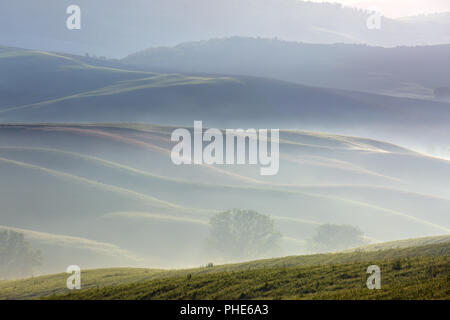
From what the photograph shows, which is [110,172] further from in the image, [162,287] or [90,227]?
[162,287]

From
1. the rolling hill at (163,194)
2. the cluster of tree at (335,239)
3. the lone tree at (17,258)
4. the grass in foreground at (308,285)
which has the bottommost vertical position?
the grass in foreground at (308,285)

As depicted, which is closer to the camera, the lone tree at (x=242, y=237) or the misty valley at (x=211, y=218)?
the misty valley at (x=211, y=218)

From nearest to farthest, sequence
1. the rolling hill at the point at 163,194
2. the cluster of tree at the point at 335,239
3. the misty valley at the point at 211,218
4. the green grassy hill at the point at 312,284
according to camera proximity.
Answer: the green grassy hill at the point at 312,284 → the misty valley at the point at 211,218 → the cluster of tree at the point at 335,239 → the rolling hill at the point at 163,194

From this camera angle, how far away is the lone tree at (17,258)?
3265 inches

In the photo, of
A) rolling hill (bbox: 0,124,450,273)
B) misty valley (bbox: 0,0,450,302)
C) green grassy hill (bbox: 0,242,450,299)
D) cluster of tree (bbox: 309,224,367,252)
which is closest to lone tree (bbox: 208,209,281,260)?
misty valley (bbox: 0,0,450,302)

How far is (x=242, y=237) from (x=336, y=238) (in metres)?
18.4

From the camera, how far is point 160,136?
187375 millimetres

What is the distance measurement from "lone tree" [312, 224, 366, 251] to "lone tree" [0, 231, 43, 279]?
5077cm

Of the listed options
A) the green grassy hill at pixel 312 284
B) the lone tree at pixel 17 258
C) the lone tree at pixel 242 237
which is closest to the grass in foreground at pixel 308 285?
the green grassy hill at pixel 312 284

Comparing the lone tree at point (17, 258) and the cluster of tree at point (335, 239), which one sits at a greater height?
the cluster of tree at point (335, 239)

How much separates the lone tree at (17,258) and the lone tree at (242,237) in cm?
3214

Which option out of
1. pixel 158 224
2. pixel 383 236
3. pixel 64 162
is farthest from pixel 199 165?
pixel 383 236

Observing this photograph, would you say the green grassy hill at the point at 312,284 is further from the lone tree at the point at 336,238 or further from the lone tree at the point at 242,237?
the lone tree at the point at 336,238
